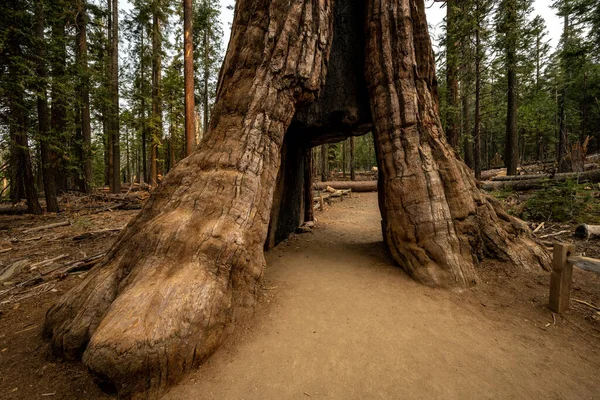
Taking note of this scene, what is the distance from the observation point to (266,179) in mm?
3605

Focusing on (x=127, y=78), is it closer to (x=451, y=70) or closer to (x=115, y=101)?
(x=115, y=101)

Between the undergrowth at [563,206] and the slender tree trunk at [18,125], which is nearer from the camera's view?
the slender tree trunk at [18,125]

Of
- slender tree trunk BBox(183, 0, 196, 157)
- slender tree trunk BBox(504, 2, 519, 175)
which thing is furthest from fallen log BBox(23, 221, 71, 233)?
slender tree trunk BBox(504, 2, 519, 175)

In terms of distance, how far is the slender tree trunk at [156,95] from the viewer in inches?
583

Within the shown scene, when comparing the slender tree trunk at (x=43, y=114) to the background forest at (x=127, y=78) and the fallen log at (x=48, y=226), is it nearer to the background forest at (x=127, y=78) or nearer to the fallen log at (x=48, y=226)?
the background forest at (x=127, y=78)

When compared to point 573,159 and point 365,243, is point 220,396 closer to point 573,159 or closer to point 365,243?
point 365,243

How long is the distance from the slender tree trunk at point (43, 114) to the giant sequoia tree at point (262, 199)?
21.0 ft

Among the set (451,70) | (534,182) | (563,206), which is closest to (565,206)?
(563,206)

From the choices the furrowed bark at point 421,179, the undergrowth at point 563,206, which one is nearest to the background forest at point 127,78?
the undergrowth at point 563,206

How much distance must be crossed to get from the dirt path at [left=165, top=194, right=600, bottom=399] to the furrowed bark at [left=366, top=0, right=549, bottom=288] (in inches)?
18.2

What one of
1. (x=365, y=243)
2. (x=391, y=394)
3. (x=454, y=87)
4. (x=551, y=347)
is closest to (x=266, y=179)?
(x=391, y=394)

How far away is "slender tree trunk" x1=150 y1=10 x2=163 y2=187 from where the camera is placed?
1482 centimetres

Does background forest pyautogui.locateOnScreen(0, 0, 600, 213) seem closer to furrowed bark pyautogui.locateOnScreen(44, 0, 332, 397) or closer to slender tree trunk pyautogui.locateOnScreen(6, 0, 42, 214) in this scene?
slender tree trunk pyautogui.locateOnScreen(6, 0, 42, 214)

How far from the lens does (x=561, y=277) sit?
9.80 feet
